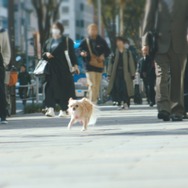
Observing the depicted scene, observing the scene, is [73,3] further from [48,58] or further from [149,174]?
[149,174]

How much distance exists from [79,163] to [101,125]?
640cm

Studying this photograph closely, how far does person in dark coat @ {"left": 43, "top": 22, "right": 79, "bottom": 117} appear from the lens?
19.9 meters

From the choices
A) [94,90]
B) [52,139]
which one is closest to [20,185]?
[52,139]

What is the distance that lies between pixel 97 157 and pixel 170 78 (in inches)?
254

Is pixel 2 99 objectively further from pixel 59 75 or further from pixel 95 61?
pixel 95 61

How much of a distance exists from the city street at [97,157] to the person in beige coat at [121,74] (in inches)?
418

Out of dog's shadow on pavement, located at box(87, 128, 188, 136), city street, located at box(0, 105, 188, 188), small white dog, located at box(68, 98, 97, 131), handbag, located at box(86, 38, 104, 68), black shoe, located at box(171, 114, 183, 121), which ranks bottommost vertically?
city street, located at box(0, 105, 188, 188)

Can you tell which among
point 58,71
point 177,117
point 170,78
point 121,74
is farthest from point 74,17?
point 177,117

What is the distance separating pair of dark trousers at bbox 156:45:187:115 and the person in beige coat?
9.32 m

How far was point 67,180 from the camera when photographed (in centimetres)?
759

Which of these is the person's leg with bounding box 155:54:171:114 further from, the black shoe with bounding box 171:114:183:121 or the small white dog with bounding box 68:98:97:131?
the small white dog with bounding box 68:98:97:131

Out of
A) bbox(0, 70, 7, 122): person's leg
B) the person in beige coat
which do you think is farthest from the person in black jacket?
bbox(0, 70, 7, 122): person's leg

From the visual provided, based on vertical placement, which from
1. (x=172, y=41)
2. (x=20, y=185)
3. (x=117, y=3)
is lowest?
(x=20, y=185)

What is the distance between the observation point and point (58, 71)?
20203 mm
